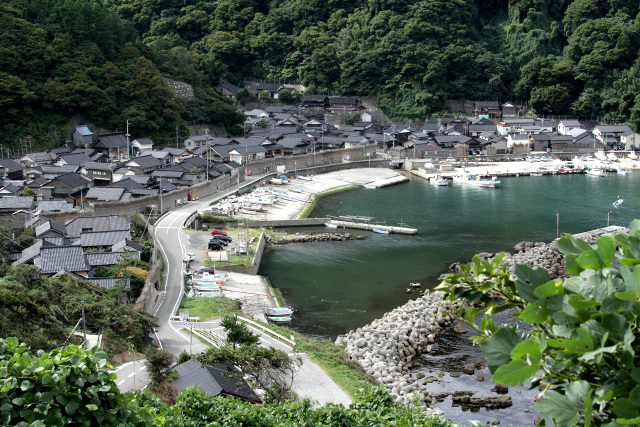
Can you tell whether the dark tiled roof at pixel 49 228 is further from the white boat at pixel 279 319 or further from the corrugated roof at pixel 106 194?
the white boat at pixel 279 319

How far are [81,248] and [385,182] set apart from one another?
2258 cm

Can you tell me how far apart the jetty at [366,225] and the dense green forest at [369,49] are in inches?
621

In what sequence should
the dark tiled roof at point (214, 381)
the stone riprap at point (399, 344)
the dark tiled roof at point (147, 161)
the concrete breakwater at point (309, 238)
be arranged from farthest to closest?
the dark tiled roof at point (147, 161) → the concrete breakwater at point (309, 238) → the stone riprap at point (399, 344) → the dark tiled roof at point (214, 381)

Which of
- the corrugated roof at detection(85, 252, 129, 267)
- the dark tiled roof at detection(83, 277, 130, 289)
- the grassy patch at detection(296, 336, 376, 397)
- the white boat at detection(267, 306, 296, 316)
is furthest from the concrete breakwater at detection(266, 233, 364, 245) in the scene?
the grassy patch at detection(296, 336, 376, 397)

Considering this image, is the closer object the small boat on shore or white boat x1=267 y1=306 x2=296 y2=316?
white boat x1=267 y1=306 x2=296 y2=316

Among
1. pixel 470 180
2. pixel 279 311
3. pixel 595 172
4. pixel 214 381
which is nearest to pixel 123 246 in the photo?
pixel 279 311

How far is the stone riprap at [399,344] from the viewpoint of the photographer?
11.9 meters

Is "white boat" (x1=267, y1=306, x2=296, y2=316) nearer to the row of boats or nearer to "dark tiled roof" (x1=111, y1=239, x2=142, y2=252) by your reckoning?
"dark tiled roof" (x1=111, y1=239, x2=142, y2=252)

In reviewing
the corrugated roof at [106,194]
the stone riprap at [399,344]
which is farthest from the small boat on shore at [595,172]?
the corrugated roof at [106,194]

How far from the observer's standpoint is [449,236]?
24391 millimetres

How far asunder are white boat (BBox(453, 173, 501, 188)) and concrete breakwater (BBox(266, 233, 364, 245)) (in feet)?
43.8

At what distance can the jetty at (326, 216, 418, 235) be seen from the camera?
25062 millimetres

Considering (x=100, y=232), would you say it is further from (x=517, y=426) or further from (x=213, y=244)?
(x=517, y=426)

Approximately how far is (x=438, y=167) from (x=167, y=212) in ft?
66.3
